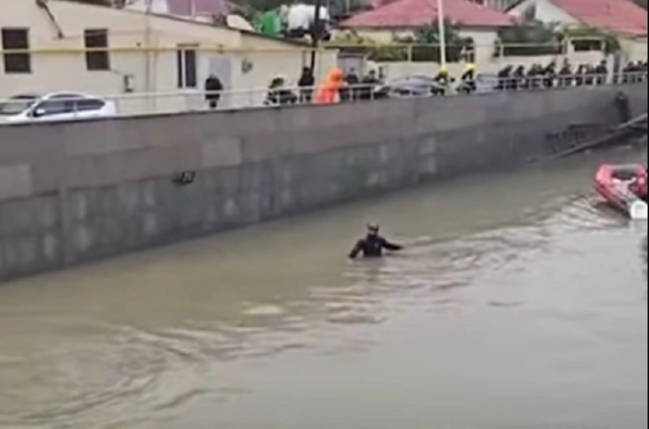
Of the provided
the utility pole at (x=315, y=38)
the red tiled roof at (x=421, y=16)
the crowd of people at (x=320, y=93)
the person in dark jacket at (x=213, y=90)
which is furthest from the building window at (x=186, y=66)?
the red tiled roof at (x=421, y=16)

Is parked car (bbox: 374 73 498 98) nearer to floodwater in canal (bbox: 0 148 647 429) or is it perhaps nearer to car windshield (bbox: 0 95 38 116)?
floodwater in canal (bbox: 0 148 647 429)

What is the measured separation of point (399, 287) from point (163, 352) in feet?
13.2

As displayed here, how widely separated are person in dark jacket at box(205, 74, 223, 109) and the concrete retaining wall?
48 cm

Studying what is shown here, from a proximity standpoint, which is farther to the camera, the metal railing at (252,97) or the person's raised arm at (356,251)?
the metal railing at (252,97)

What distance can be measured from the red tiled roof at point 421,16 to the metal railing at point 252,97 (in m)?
6.42

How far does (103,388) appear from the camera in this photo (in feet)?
35.0

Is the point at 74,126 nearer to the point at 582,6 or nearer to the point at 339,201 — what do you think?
the point at 339,201

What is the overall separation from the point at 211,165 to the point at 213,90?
3202 millimetres

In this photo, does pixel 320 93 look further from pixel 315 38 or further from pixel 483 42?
pixel 483 42

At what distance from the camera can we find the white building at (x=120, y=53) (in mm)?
23031

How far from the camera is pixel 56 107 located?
Answer: 66.8 ft

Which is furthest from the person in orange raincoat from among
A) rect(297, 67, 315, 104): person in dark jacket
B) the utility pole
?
the utility pole

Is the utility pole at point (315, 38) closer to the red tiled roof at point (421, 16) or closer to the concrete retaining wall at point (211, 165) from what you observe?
the concrete retaining wall at point (211, 165)

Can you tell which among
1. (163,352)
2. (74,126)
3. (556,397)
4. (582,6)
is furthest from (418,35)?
(556,397)
